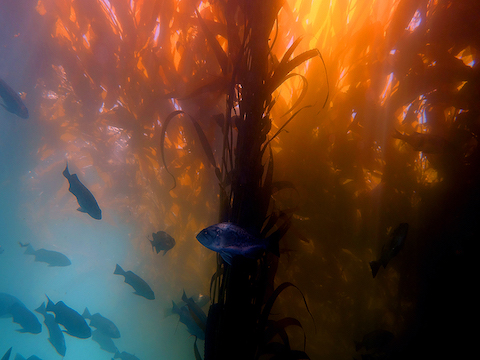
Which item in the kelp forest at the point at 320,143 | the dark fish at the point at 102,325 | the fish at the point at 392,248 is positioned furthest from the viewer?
the dark fish at the point at 102,325

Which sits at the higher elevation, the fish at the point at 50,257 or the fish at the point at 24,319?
the fish at the point at 50,257

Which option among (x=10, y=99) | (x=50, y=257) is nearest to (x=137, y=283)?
(x=10, y=99)

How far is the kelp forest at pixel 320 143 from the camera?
187 cm

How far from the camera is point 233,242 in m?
1.43

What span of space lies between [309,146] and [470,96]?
1.89m

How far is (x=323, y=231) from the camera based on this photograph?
3076 millimetres

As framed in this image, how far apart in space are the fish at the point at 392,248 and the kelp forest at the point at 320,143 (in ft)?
0.06

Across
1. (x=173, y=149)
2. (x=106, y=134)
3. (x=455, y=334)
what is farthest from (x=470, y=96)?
(x=106, y=134)

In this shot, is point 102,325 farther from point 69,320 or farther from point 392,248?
point 392,248

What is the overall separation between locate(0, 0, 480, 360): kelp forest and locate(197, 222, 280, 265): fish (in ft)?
0.05

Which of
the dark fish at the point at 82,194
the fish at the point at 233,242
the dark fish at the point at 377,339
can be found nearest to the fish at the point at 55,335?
the dark fish at the point at 82,194

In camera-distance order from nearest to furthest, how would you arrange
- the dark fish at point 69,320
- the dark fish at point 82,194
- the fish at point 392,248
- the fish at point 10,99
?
the fish at point 392,248 → the dark fish at point 82,194 → the fish at point 10,99 → the dark fish at point 69,320

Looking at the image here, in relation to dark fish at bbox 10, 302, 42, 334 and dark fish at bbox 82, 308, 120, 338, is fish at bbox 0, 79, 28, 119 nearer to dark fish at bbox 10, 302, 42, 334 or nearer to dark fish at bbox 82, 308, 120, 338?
dark fish at bbox 82, 308, 120, 338

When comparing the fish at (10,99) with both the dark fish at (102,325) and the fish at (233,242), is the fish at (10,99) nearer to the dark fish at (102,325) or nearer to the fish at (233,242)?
the fish at (233,242)
